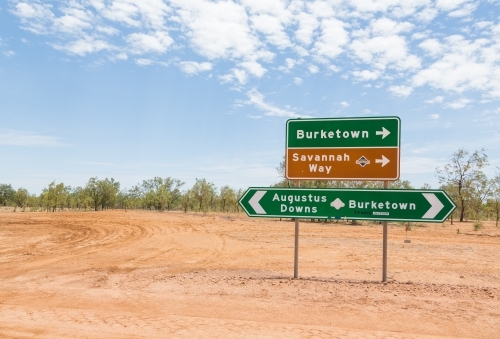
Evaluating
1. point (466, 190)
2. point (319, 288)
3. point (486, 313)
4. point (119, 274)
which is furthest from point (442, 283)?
point (466, 190)

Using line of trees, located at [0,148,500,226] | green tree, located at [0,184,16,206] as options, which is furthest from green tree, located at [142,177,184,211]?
green tree, located at [0,184,16,206]

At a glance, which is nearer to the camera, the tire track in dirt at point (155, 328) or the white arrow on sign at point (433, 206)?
the tire track in dirt at point (155, 328)

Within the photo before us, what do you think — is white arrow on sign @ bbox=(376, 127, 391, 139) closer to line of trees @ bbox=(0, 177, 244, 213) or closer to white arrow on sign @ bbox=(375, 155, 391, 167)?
white arrow on sign @ bbox=(375, 155, 391, 167)

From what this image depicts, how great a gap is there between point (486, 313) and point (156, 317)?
590 centimetres

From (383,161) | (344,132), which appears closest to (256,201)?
(344,132)

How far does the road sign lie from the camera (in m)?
8.50

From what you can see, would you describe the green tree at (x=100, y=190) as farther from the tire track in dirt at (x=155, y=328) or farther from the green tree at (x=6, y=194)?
the tire track in dirt at (x=155, y=328)

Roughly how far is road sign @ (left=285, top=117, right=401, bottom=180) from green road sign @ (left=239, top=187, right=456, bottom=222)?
44cm

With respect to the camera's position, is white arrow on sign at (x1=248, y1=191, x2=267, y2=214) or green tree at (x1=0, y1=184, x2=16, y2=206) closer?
white arrow on sign at (x1=248, y1=191, x2=267, y2=214)

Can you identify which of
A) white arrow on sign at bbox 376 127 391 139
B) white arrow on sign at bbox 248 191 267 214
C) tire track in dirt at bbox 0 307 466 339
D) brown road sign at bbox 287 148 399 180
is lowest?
tire track in dirt at bbox 0 307 466 339

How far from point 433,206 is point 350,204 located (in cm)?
182

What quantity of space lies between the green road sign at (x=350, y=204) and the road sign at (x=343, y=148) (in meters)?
0.44

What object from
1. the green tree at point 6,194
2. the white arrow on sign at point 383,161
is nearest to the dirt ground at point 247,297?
the white arrow on sign at point 383,161

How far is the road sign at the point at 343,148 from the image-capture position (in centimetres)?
850
